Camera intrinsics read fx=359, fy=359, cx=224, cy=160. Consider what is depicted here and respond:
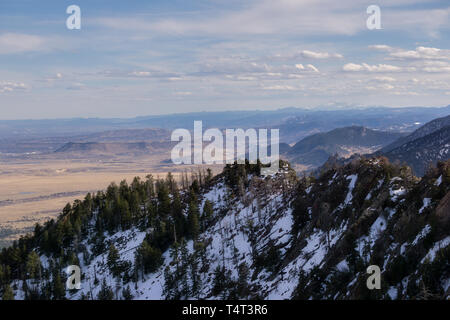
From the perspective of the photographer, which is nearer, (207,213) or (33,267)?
(33,267)

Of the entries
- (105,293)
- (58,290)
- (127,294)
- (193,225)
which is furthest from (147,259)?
(58,290)

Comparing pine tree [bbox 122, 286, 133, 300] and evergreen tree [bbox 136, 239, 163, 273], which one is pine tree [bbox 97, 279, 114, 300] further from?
evergreen tree [bbox 136, 239, 163, 273]

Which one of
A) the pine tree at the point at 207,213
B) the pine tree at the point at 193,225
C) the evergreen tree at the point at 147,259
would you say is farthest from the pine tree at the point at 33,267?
the pine tree at the point at 207,213

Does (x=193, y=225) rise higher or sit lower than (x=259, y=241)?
lower

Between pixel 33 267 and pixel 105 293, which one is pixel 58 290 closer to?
pixel 105 293

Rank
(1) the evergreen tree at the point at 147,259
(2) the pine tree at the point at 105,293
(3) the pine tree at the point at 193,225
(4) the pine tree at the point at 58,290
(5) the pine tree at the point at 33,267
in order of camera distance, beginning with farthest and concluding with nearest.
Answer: (3) the pine tree at the point at 193,225 < (5) the pine tree at the point at 33,267 < (1) the evergreen tree at the point at 147,259 < (4) the pine tree at the point at 58,290 < (2) the pine tree at the point at 105,293

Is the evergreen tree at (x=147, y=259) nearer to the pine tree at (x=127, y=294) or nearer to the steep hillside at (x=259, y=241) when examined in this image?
the steep hillside at (x=259, y=241)
